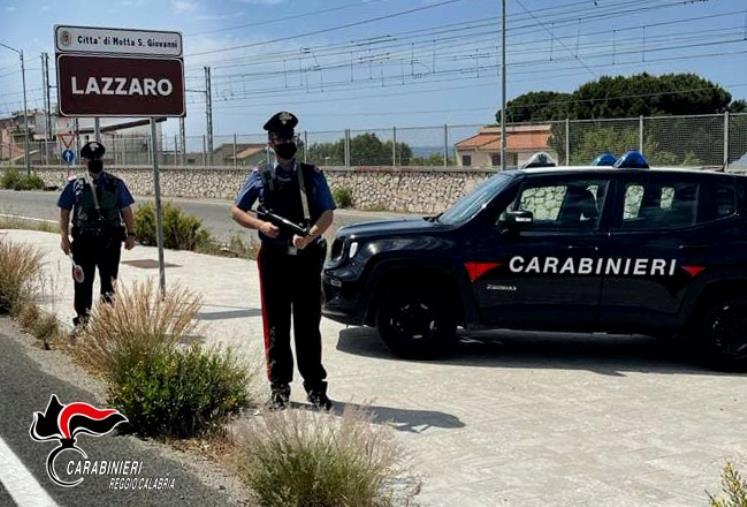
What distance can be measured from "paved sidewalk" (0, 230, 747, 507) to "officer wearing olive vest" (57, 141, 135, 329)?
3.55 feet

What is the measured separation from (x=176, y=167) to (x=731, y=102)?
135ft

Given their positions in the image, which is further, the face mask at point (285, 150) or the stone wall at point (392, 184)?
the stone wall at point (392, 184)

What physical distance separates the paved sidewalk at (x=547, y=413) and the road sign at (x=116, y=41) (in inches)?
118

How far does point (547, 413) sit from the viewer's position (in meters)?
5.93

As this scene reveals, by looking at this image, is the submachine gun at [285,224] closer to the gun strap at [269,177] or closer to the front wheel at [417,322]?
the gun strap at [269,177]

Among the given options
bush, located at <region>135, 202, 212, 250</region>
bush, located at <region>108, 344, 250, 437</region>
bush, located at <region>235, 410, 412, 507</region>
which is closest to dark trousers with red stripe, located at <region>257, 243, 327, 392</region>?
bush, located at <region>108, 344, 250, 437</region>

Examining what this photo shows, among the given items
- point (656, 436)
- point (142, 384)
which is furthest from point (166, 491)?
point (656, 436)

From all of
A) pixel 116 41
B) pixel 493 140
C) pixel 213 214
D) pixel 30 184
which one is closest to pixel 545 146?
pixel 493 140

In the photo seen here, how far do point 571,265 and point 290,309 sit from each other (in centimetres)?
254

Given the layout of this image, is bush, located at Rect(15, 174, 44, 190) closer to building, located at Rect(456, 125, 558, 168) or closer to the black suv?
building, located at Rect(456, 125, 558, 168)

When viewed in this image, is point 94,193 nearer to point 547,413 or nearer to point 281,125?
point 281,125

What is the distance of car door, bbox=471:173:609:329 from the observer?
7.16 m

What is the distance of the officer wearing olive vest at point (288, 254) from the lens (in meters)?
5.72

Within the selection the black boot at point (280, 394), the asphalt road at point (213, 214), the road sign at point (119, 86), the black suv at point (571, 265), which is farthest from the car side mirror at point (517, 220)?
the asphalt road at point (213, 214)
